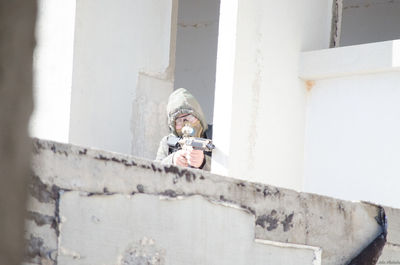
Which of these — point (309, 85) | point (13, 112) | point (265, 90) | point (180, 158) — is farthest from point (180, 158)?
point (13, 112)

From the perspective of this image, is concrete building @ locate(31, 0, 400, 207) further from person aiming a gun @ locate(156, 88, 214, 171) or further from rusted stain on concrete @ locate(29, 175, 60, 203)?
rusted stain on concrete @ locate(29, 175, 60, 203)

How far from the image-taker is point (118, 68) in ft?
16.4

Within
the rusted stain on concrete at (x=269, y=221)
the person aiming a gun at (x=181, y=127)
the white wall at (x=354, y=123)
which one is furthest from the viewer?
the person aiming a gun at (x=181, y=127)

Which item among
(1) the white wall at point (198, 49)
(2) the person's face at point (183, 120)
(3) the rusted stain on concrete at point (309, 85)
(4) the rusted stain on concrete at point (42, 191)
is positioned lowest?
(4) the rusted stain on concrete at point (42, 191)

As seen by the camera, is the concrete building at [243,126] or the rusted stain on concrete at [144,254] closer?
the rusted stain on concrete at [144,254]

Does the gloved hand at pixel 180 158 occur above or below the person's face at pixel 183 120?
below

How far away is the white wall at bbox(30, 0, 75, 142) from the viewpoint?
15.5ft

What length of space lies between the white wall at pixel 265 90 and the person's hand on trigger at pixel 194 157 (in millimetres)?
104

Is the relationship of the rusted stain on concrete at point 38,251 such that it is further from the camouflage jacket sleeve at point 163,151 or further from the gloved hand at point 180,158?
the camouflage jacket sleeve at point 163,151

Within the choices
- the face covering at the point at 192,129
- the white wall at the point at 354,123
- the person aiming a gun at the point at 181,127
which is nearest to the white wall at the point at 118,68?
the person aiming a gun at the point at 181,127

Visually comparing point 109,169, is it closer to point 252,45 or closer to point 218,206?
point 218,206

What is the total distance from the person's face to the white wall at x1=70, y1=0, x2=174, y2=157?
1.31ft

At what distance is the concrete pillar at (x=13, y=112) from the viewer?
0.53 metres

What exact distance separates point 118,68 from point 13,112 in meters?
4.51
